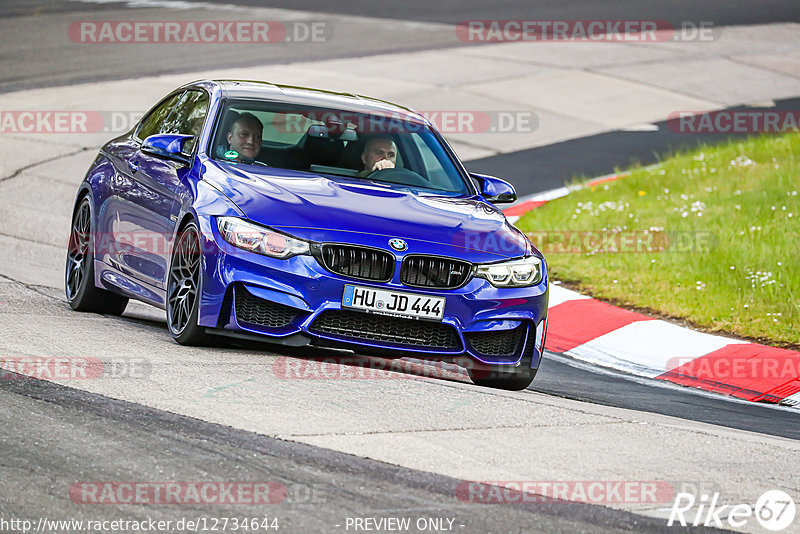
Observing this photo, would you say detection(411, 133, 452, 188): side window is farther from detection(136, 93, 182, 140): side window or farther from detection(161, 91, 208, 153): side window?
detection(136, 93, 182, 140): side window

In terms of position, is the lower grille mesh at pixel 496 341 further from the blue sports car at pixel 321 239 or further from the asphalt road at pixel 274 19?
the asphalt road at pixel 274 19

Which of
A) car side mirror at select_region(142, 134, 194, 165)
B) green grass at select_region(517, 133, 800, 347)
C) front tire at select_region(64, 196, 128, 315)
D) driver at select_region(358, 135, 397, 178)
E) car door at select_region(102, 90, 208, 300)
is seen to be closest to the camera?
car door at select_region(102, 90, 208, 300)

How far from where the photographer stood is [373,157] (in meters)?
8.28

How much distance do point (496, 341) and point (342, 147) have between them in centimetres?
172

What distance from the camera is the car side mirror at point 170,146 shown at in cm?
789

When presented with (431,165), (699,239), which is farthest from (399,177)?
(699,239)

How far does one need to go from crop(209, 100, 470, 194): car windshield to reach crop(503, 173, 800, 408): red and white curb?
74.8 inches

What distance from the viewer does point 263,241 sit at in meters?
6.87

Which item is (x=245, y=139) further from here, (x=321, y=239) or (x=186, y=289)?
(x=321, y=239)

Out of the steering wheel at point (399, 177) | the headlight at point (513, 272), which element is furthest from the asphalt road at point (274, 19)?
the headlight at point (513, 272)

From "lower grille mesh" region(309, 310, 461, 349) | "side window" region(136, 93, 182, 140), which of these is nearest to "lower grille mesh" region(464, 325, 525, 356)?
"lower grille mesh" region(309, 310, 461, 349)

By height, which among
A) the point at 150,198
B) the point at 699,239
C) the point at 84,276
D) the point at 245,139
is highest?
the point at 245,139

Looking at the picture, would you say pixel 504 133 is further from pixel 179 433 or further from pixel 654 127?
pixel 179 433

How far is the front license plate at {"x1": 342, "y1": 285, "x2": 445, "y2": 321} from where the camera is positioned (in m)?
6.86
